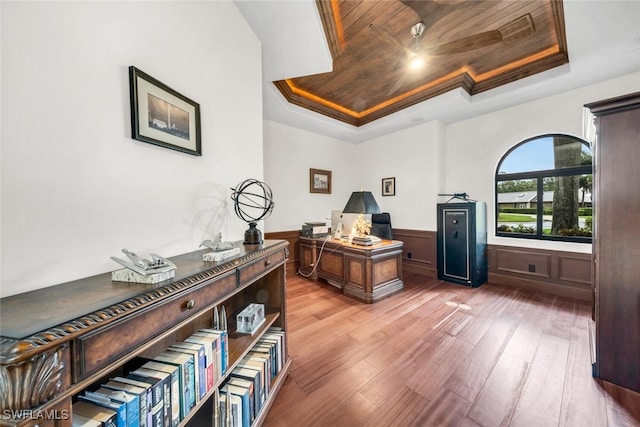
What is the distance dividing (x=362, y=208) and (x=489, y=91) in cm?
257

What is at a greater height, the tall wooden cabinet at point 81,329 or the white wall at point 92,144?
the white wall at point 92,144

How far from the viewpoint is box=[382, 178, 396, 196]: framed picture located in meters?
4.77

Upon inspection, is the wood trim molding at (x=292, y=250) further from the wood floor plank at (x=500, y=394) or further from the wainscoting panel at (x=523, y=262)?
the wainscoting panel at (x=523, y=262)

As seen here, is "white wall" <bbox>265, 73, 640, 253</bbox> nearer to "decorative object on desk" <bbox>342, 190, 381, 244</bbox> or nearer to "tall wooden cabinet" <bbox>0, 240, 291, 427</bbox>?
"decorative object on desk" <bbox>342, 190, 381, 244</bbox>

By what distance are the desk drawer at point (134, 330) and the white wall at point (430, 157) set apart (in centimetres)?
314

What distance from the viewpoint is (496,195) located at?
380 centimetres

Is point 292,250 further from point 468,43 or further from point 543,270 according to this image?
point 543,270

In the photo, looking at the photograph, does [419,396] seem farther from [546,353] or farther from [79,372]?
[79,372]

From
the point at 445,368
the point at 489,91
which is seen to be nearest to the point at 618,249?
the point at 445,368

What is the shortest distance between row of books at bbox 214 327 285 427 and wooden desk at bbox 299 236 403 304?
5.34 ft

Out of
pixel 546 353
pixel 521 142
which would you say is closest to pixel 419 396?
pixel 546 353

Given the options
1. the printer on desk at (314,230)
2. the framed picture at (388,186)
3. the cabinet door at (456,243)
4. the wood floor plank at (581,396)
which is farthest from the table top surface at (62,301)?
the framed picture at (388,186)

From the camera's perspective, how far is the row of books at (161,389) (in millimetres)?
710

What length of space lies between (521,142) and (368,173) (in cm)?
263
